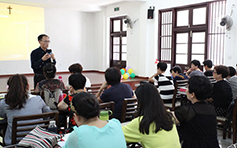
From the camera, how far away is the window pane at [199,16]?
710 cm

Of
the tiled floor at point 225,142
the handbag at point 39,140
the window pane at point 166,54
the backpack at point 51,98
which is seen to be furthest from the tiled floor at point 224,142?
the window pane at point 166,54

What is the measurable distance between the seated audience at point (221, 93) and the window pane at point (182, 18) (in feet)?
15.2

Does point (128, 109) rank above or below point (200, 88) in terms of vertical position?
below

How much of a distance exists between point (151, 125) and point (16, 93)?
4.41 feet

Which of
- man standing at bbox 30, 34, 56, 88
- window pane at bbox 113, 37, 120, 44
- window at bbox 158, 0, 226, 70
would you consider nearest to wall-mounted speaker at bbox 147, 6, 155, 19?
window at bbox 158, 0, 226, 70

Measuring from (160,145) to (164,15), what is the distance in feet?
24.4

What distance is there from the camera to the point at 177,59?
26.7 ft

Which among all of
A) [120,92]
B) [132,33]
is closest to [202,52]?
[132,33]

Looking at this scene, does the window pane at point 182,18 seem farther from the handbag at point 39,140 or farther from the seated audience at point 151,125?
the handbag at point 39,140

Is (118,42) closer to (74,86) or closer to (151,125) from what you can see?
(74,86)

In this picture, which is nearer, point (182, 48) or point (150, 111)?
point (150, 111)

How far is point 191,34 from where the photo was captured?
7488 millimetres

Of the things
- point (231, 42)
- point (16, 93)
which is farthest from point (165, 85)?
point (231, 42)

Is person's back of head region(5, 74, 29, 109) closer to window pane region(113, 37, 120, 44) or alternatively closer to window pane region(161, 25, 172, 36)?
window pane region(161, 25, 172, 36)
